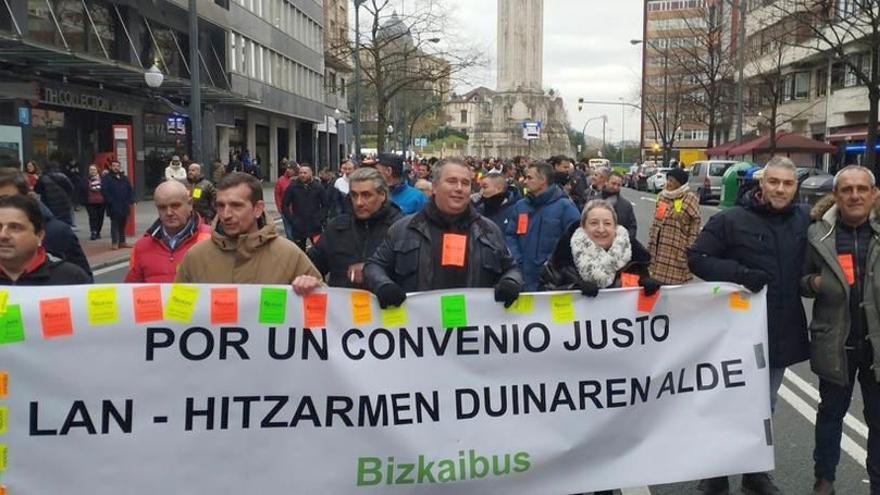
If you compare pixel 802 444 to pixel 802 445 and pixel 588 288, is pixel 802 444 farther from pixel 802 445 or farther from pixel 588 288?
pixel 588 288

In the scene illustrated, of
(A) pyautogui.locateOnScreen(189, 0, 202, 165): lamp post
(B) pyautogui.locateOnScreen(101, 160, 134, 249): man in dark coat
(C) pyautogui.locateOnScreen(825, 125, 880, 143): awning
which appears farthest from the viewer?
Answer: (C) pyautogui.locateOnScreen(825, 125, 880, 143): awning

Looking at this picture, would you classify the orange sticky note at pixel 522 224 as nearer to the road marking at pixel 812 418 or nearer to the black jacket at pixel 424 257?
the road marking at pixel 812 418

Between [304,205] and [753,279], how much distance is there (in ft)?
33.5


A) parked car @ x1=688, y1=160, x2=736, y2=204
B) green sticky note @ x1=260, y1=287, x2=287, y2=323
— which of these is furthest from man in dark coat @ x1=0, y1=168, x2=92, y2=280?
parked car @ x1=688, y1=160, x2=736, y2=204

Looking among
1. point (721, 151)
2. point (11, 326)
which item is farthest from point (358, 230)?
point (721, 151)

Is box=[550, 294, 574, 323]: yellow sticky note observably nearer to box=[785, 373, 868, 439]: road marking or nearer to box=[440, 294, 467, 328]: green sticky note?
box=[440, 294, 467, 328]: green sticky note

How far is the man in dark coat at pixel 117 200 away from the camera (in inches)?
670

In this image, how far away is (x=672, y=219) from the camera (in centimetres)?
746

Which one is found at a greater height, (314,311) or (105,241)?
(314,311)

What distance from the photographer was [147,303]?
3.90 metres

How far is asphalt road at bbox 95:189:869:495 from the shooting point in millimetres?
4922

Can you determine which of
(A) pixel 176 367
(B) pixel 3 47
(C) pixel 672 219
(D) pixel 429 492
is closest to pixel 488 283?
(D) pixel 429 492

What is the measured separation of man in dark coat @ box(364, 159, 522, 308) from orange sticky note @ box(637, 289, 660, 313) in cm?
65

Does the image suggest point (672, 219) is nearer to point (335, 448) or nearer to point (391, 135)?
point (335, 448)
